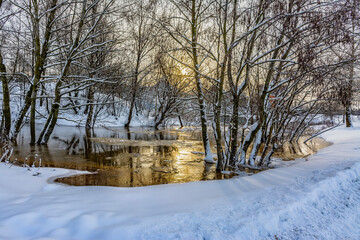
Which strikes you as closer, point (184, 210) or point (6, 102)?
point (184, 210)

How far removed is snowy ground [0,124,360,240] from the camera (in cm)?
257

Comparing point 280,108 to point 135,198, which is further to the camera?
point 280,108

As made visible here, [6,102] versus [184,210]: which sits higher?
[6,102]

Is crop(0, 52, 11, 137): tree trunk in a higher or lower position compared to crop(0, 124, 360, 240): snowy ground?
higher

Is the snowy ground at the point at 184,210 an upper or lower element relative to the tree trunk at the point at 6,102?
lower

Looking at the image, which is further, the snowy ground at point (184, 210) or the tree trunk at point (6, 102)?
the tree trunk at point (6, 102)

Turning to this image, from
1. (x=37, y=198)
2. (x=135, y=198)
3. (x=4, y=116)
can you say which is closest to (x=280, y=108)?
(x=135, y=198)

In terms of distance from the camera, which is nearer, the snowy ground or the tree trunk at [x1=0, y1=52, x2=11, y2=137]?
the snowy ground

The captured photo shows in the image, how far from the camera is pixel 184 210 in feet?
10.1

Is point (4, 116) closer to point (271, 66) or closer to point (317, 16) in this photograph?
point (271, 66)

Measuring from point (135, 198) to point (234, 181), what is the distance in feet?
7.54

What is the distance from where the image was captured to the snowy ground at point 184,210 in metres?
2.57

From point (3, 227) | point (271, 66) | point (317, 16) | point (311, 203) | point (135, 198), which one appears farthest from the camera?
point (271, 66)

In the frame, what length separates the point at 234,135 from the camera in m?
7.18
